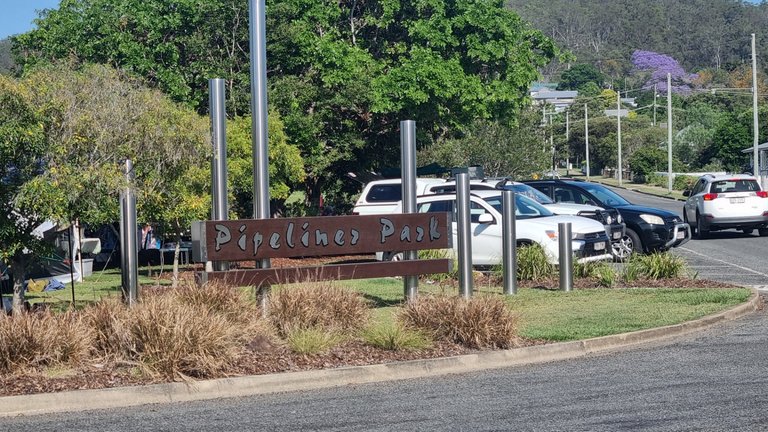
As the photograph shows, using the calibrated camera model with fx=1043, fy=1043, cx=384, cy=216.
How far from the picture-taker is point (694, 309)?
13820 millimetres

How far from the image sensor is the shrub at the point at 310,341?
10.3m

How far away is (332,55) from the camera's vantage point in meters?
31.3

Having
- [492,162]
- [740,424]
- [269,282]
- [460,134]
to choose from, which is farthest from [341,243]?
[492,162]

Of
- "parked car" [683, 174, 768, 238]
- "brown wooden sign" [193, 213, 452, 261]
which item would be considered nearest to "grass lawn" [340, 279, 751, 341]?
"brown wooden sign" [193, 213, 452, 261]

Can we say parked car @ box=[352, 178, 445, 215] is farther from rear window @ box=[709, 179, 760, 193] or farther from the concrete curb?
the concrete curb

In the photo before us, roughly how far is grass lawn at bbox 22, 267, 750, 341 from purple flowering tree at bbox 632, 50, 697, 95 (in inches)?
5077

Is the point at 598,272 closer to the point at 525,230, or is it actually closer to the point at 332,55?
the point at 525,230

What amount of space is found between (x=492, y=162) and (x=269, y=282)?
4180cm

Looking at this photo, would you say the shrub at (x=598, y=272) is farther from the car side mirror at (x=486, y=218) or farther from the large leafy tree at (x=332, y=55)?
the large leafy tree at (x=332, y=55)

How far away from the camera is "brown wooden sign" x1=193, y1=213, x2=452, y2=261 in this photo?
40.1 ft

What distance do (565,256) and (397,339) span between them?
21.1 feet

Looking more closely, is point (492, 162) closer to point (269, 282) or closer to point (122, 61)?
point (122, 61)

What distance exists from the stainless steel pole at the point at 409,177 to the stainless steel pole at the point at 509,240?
A: 2.28 metres

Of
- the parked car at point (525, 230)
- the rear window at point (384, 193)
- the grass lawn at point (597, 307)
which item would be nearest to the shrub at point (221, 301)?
the grass lawn at point (597, 307)
